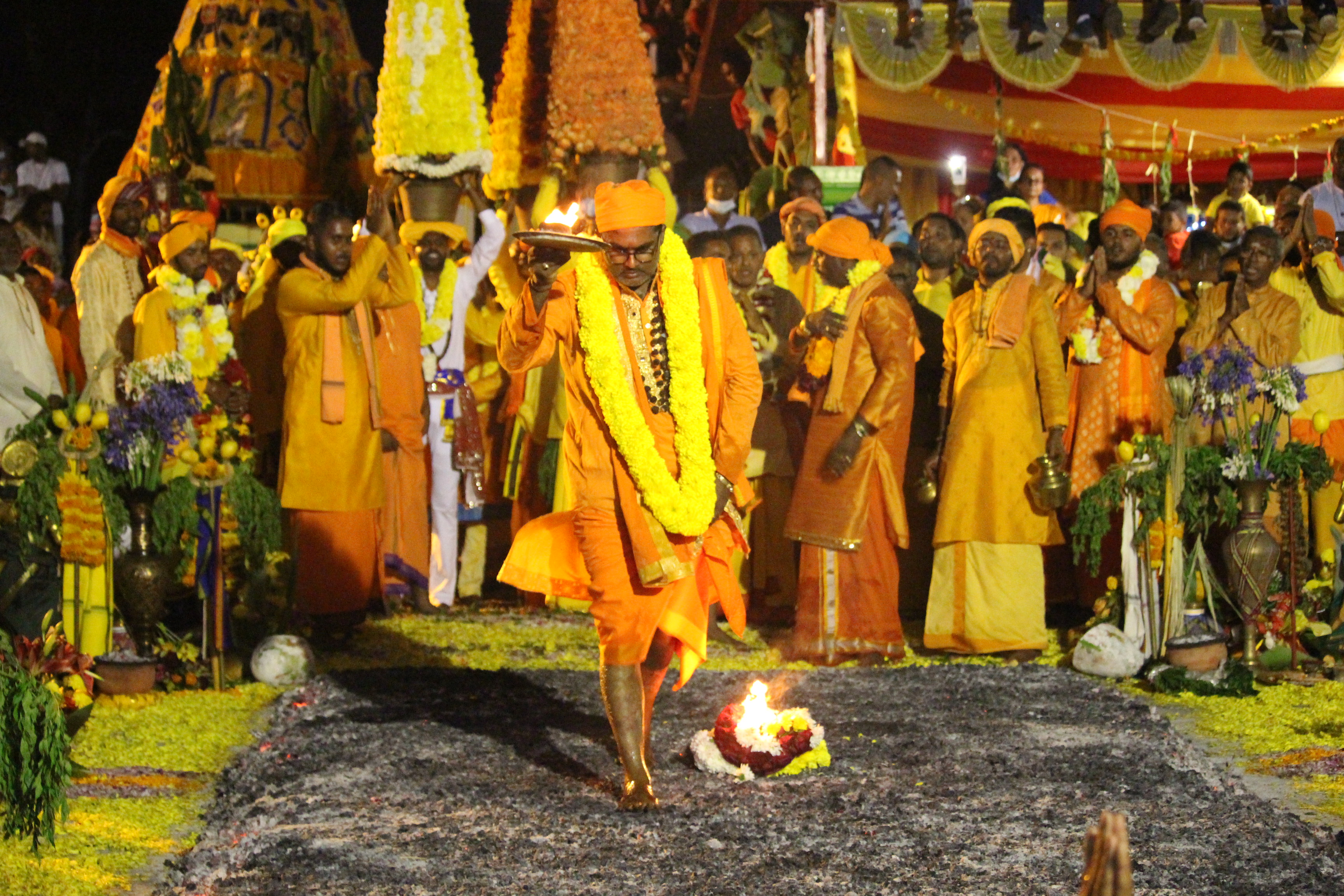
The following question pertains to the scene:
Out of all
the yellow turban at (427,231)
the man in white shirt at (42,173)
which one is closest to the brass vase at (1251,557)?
the yellow turban at (427,231)

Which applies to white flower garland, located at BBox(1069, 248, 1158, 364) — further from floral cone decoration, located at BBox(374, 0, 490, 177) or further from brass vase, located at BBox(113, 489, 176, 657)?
brass vase, located at BBox(113, 489, 176, 657)

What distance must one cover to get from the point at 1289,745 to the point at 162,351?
18.6 ft

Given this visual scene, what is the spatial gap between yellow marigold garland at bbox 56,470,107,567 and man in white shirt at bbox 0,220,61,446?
424mm

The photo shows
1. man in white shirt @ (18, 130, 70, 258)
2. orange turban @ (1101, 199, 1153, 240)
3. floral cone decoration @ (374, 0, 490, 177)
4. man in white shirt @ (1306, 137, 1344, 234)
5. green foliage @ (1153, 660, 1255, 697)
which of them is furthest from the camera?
man in white shirt @ (18, 130, 70, 258)

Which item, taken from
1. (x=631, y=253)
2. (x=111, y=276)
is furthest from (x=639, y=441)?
(x=111, y=276)

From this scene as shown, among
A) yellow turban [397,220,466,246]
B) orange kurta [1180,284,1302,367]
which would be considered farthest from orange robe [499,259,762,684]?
yellow turban [397,220,466,246]

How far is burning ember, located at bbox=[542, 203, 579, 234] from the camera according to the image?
5.24m

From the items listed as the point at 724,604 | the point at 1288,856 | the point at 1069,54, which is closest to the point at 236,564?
the point at 724,604

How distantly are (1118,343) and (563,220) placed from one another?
4244 mm

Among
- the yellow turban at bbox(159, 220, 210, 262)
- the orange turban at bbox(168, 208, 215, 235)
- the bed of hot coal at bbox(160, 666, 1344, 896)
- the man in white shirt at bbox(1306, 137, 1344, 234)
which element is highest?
the man in white shirt at bbox(1306, 137, 1344, 234)

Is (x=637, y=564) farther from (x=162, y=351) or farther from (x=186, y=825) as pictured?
(x=162, y=351)

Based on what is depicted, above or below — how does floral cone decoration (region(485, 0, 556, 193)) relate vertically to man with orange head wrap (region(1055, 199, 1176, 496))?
above

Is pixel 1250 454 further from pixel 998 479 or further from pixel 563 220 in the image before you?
pixel 563 220

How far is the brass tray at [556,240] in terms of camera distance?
512 cm
